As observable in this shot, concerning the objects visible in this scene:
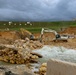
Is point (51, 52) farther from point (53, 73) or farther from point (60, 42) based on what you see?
point (53, 73)

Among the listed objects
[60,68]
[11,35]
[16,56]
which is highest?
[60,68]

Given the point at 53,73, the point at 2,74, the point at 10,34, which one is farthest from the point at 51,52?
the point at 10,34

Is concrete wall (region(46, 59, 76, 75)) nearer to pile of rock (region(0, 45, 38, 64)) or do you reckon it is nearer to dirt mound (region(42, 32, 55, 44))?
pile of rock (region(0, 45, 38, 64))

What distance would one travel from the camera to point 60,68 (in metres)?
4.70

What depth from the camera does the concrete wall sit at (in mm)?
4406

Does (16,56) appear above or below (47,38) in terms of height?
above

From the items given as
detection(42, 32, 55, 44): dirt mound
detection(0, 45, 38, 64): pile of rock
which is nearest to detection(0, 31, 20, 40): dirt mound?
detection(42, 32, 55, 44): dirt mound

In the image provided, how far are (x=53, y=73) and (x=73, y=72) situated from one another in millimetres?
618

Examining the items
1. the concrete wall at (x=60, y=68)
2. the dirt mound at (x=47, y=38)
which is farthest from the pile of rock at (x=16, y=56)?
the dirt mound at (x=47, y=38)

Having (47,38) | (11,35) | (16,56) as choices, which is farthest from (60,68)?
(11,35)

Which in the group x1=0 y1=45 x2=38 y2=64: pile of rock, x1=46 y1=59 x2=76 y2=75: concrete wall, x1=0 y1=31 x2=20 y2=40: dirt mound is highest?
x1=46 y1=59 x2=76 y2=75: concrete wall

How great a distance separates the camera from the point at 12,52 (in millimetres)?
17219

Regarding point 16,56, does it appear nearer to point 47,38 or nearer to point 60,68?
point 60,68

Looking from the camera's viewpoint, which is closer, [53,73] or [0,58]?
[53,73]
